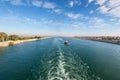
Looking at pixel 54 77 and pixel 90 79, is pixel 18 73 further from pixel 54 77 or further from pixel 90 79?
pixel 90 79

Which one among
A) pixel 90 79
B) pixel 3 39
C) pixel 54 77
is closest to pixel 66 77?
pixel 54 77

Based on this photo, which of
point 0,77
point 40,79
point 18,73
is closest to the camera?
point 40,79

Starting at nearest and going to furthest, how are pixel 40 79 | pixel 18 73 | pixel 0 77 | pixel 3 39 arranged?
pixel 40 79, pixel 0 77, pixel 18 73, pixel 3 39

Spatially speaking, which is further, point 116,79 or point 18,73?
point 18,73

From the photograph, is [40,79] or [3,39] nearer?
[40,79]

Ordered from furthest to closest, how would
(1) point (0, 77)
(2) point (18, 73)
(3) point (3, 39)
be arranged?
(3) point (3, 39)
(2) point (18, 73)
(1) point (0, 77)

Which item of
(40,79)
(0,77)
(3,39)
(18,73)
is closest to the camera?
(40,79)

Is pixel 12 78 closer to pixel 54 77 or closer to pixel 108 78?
pixel 54 77

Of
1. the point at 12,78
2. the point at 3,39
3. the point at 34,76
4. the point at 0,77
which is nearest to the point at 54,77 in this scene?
the point at 34,76
